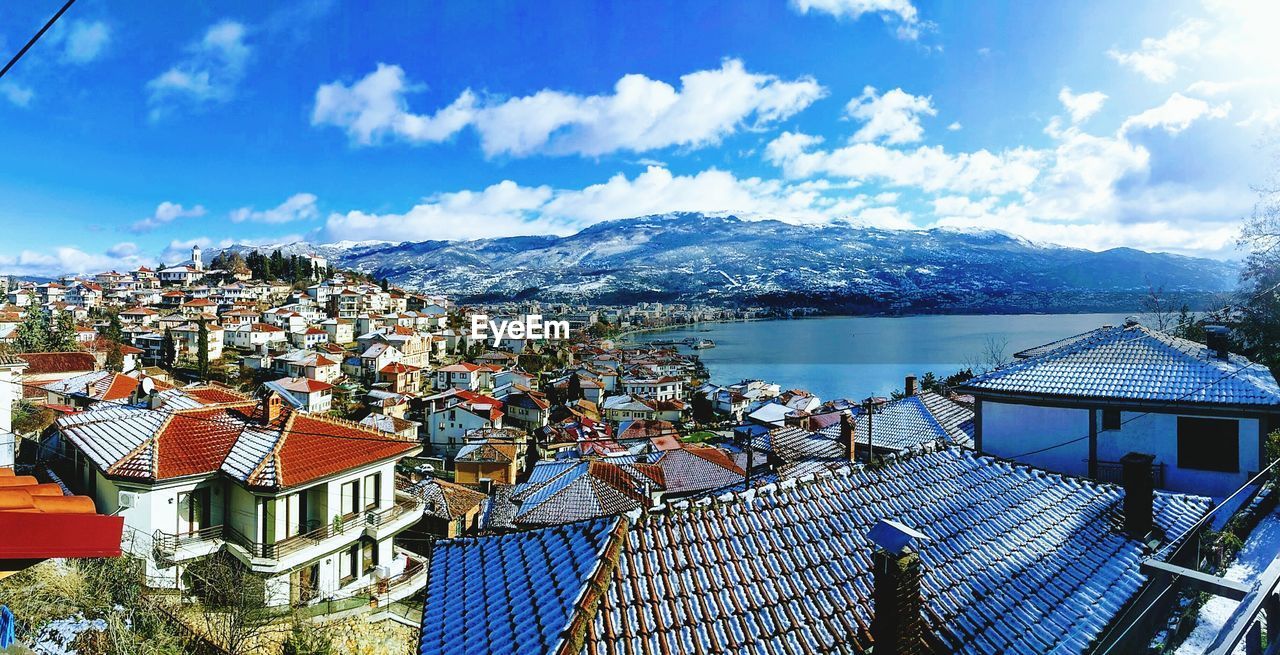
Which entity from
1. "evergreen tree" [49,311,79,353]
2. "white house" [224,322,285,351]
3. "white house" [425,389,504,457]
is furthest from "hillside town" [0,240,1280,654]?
"white house" [224,322,285,351]

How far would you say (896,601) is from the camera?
2.79 meters

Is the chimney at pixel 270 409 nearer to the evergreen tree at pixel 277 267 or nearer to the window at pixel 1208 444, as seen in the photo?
the window at pixel 1208 444

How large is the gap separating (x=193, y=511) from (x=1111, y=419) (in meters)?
12.5

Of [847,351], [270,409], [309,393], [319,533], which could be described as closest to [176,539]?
[319,533]

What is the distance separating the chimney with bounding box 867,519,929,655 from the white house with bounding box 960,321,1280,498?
5538 mm

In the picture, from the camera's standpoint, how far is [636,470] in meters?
17.6

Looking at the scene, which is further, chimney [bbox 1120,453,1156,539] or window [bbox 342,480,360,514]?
window [bbox 342,480,360,514]

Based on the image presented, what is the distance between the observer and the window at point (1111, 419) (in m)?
7.17

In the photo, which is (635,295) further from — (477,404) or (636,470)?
(636,470)

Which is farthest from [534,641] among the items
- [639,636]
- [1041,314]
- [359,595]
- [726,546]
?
[1041,314]

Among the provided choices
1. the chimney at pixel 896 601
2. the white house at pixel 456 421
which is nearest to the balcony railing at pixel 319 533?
the chimney at pixel 896 601

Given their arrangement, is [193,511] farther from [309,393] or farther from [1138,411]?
[309,393]

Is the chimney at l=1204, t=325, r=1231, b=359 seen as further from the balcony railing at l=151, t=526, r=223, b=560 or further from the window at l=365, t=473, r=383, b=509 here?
the balcony railing at l=151, t=526, r=223, b=560

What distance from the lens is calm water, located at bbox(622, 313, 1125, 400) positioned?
6179 cm
